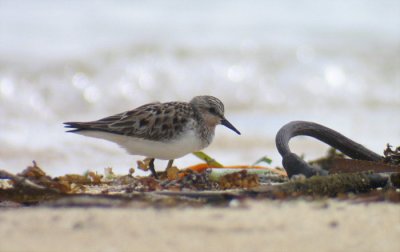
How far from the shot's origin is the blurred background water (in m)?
8.62

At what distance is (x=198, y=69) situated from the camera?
1166 centimetres

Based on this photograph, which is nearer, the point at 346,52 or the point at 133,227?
the point at 133,227

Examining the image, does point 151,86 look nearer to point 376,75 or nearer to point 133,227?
point 376,75

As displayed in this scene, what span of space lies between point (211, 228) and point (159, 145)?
200 centimetres

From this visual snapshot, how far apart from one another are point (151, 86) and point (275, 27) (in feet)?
10.8

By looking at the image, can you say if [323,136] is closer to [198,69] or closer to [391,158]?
[391,158]

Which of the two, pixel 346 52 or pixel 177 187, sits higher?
pixel 346 52

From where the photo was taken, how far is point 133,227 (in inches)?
116

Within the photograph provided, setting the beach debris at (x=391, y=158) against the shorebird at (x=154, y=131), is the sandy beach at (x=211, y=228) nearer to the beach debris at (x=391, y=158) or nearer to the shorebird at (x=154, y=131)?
the beach debris at (x=391, y=158)

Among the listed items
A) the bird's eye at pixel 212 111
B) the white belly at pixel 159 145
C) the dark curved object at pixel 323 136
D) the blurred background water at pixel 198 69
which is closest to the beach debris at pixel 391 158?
the dark curved object at pixel 323 136

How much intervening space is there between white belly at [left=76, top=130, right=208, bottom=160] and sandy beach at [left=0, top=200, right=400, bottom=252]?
164 cm

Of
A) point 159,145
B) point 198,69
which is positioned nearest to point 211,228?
point 159,145

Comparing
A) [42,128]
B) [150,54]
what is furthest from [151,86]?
[42,128]

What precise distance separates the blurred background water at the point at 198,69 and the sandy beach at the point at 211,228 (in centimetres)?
411
